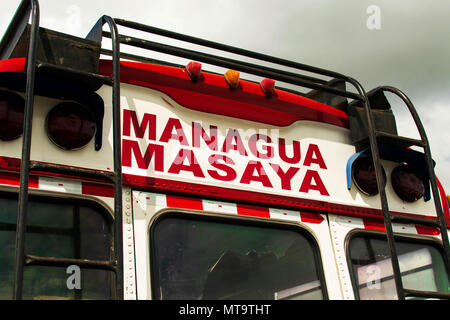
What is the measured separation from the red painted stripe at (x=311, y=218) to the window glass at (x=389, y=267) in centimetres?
21

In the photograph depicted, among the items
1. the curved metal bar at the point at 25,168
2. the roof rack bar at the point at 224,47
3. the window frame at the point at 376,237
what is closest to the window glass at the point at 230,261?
the window frame at the point at 376,237

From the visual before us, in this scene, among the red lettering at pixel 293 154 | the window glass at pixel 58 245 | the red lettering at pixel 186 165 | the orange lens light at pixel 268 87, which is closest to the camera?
the window glass at pixel 58 245

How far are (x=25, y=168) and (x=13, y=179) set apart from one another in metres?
0.42

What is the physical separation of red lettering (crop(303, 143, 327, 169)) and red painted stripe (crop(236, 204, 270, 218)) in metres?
0.41

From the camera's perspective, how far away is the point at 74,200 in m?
2.39

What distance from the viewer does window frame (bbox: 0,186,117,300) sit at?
228 centimetres

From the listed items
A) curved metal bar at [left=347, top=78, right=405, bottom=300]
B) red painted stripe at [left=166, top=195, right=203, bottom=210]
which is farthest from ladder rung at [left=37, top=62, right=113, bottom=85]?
curved metal bar at [left=347, top=78, right=405, bottom=300]

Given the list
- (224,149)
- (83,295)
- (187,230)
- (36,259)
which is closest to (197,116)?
(224,149)

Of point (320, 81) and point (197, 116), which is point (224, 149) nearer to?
point (197, 116)

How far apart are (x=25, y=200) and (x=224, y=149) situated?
1189 millimetres

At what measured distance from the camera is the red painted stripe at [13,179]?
2.29m

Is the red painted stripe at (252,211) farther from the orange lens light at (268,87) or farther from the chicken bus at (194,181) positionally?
the orange lens light at (268,87)

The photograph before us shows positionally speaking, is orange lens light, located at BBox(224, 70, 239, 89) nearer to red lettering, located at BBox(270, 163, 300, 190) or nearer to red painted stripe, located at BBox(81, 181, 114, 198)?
red lettering, located at BBox(270, 163, 300, 190)

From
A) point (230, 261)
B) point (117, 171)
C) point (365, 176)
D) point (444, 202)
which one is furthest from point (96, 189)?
point (444, 202)
